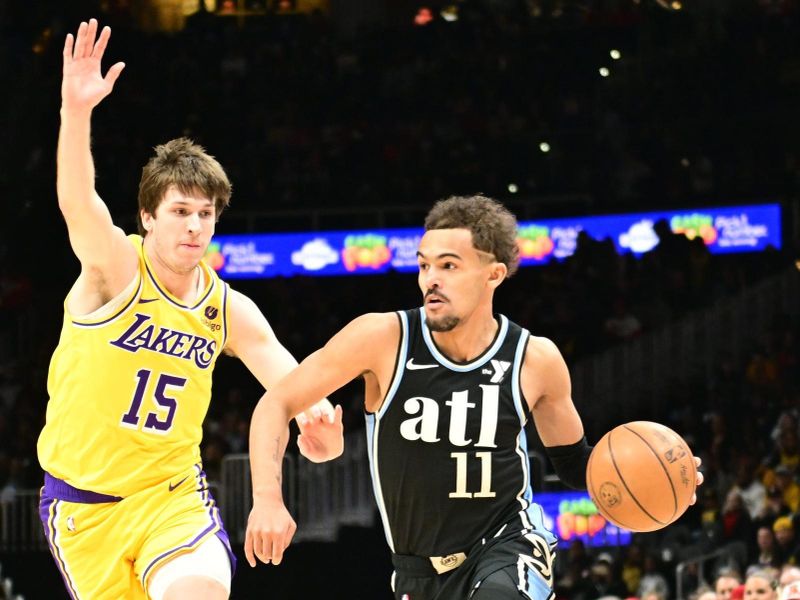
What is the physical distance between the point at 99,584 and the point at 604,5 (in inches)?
692

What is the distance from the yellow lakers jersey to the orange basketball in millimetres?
1659

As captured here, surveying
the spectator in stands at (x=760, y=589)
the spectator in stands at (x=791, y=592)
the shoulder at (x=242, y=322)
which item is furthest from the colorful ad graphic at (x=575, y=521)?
the shoulder at (x=242, y=322)

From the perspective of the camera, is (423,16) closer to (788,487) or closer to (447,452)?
(788,487)

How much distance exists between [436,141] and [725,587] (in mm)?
11641

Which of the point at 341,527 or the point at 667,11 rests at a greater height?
the point at 667,11

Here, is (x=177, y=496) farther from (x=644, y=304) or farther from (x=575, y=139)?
(x=575, y=139)

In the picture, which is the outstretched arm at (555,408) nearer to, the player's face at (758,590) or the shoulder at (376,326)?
the shoulder at (376,326)

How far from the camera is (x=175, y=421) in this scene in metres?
5.37

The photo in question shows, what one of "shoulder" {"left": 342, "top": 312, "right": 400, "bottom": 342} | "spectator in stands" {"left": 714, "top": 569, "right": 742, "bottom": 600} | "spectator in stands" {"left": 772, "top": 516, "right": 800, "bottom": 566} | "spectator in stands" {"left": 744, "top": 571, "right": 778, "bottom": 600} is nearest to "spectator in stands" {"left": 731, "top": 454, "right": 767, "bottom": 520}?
"spectator in stands" {"left": 772, "top": 516, "right": 800, "bottom": 566}

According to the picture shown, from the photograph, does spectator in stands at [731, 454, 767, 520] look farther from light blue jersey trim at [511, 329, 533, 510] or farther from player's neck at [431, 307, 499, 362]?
player's neck at [431, 307, 499, 362]

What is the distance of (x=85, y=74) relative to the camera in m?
5.01

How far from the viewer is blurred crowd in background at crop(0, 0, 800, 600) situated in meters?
17.6

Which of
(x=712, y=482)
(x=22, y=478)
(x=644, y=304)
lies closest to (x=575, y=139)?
(x=644, y=304)

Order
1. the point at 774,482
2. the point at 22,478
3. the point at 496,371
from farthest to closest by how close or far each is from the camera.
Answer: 1. the point at 22,478
2. the point at 774,482
3. the point at 496,371
